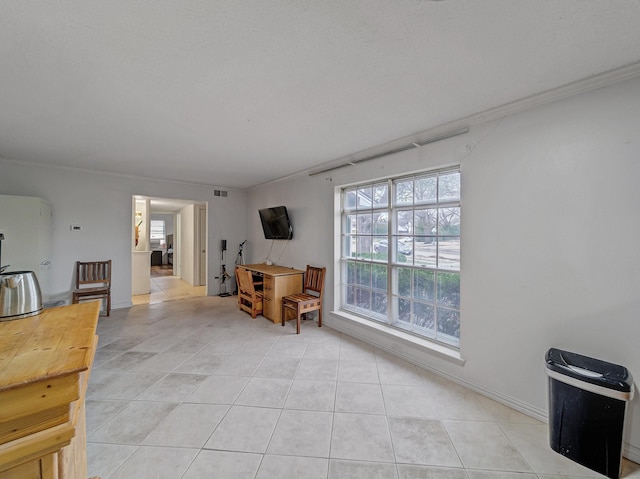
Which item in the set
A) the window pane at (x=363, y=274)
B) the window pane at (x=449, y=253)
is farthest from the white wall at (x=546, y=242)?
the window pane at (x=363, y=274)

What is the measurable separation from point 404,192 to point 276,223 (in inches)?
102

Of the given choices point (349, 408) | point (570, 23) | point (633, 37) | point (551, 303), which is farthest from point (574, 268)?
point (349, 408)

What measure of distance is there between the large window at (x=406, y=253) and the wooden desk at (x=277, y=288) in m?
0.85

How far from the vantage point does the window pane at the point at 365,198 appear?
362 centimetres

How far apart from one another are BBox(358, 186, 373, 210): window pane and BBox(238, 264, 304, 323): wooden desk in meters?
1.58

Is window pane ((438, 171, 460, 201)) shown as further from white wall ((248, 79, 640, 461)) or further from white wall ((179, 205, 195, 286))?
white wall ((179, 205, 195, 286))

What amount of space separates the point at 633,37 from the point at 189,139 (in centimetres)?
357

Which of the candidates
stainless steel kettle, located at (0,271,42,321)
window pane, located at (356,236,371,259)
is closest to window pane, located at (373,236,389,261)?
window pane, located at (356,236,371,259)

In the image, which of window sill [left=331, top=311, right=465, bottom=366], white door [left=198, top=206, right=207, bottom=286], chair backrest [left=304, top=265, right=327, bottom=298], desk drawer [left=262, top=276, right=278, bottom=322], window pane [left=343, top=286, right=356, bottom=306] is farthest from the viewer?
white door [left=198, top=206, right=207, bottom=286]


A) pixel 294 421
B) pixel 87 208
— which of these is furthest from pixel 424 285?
pixel 87 208

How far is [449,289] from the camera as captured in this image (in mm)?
2756

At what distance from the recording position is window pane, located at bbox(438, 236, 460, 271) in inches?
106

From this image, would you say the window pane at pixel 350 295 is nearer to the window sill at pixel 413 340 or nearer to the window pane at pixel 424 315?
the window sill at pixel 413 340

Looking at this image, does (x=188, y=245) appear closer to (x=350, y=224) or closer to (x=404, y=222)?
(x=350, y=224)
